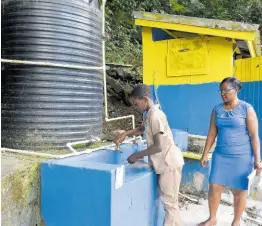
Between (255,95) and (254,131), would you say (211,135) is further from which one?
(255,95)

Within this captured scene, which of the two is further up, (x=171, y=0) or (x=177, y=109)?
(x=171, y=0)

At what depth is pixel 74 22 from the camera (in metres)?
3.16

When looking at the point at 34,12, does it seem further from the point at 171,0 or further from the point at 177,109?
the point at 171,0

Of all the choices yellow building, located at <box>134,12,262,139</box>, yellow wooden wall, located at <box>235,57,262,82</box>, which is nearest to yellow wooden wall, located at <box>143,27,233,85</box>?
yellow building, located at <box>134,12,262,139</box>

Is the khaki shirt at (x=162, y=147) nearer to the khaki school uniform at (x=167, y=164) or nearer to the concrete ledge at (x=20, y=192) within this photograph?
the khaki school uniform at (x=167, y=164)

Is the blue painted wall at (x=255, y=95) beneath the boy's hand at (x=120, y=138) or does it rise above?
above

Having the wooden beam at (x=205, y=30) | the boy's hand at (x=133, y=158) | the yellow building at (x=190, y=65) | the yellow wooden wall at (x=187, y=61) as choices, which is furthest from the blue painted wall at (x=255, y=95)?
the boy's hand at (x=133, y=158)

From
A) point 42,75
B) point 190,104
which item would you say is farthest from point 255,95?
point 42,75

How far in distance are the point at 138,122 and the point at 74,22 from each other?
492 centimetres

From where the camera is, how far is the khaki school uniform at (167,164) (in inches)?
115

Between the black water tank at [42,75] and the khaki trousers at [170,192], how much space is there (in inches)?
40.5

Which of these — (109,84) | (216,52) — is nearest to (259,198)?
(216,52)

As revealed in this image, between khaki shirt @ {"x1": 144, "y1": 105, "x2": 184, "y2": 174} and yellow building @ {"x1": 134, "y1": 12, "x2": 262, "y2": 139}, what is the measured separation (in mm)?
2623

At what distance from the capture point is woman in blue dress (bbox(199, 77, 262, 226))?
328cm
